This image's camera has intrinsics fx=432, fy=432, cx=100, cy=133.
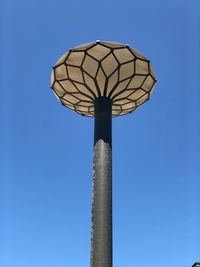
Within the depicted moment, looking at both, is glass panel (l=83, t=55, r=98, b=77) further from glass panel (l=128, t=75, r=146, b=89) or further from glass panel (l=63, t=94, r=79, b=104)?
glass panel (l=63, t=94, r=79, b=104)

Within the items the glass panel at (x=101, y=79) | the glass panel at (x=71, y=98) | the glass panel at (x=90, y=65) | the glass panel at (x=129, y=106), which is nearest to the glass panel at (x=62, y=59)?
the glass panel at (x=90, y=65)

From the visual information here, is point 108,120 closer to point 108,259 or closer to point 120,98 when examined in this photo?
point 120,98

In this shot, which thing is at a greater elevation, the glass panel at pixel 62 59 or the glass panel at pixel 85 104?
the glass panel at pixel 62 59

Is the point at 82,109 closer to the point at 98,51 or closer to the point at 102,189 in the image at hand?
the point at 98,51

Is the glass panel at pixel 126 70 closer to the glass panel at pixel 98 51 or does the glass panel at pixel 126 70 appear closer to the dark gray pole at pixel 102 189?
the glass panel at pixel 98 51

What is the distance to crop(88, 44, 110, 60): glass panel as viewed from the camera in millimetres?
12070

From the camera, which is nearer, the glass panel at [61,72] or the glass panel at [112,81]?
the glass panel at [112,81]

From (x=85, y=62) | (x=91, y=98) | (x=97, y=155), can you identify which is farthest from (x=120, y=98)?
(x=97, y=155)

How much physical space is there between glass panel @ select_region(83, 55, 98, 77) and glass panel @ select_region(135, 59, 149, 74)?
1.21 metres

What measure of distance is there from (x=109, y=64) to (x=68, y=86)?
64.0 inches

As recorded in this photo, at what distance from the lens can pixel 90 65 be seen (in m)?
12.5

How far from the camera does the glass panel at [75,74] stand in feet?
41.3

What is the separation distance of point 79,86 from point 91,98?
514mm

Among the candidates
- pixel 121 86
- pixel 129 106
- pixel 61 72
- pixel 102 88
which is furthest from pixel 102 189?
pixel 129 106
